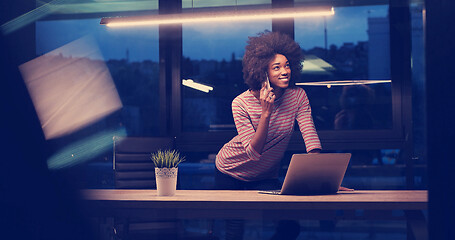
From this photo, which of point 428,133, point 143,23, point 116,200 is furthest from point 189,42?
point 428,133

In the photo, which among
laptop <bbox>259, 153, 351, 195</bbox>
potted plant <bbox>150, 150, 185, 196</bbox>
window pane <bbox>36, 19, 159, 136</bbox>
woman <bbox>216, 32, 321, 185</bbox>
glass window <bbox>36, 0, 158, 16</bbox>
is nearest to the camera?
laptop <bbox>259, 153, 351, 195</bbox>

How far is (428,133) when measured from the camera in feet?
2.53

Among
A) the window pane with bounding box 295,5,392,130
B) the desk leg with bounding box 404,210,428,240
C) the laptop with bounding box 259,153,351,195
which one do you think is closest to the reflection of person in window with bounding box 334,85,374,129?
the window pane with bounding box 295,5,392,130

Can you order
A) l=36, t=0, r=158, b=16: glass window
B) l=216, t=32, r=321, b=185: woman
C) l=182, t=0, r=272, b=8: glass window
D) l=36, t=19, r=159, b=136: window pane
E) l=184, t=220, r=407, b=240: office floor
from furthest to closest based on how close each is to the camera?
l=36, t=19, r=159, b=136: window pane
l=36, t=0, r=158, b=16: glass window
l=184, t=220, r=407, b=240: office floor
l=182, t=0, r=272, b=8: glass window
l=216, t=32, r=321, b=185: woman

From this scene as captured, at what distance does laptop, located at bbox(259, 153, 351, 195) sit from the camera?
190 cm

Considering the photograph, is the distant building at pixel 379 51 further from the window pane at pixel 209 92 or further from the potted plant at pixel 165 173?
the potted plant at pixel 165 173

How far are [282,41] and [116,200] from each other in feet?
5.24

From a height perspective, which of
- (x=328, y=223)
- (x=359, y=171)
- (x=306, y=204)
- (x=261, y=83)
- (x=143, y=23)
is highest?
(x=143, y=23)

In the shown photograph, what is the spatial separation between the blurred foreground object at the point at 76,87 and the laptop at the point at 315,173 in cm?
279

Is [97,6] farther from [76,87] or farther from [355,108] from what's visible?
[355,108]

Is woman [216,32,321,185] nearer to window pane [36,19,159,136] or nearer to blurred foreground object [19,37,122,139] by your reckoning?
blurred foreground object [19,37,122,139]

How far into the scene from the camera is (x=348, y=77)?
14.8 ft

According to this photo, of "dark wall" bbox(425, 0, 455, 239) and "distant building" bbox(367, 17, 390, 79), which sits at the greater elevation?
"distant building" bbox(367, 17, 390, 79)

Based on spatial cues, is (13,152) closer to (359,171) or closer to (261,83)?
(261,83)
